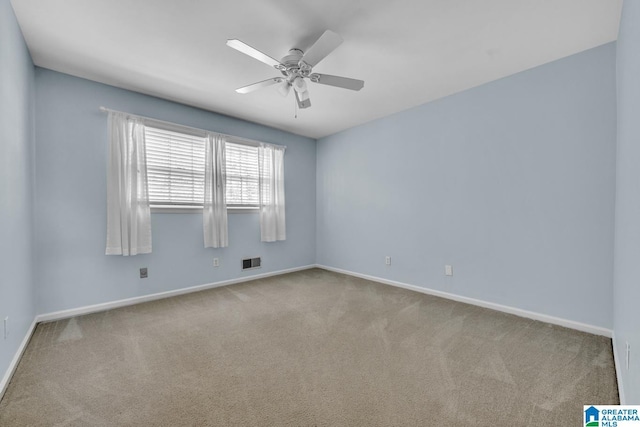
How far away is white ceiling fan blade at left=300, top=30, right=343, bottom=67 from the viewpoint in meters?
1.89

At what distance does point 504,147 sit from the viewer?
294 centimetres

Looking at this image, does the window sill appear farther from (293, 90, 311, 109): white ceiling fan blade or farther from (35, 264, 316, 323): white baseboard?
(293, 90, 311, 109): white ceiling fan blade

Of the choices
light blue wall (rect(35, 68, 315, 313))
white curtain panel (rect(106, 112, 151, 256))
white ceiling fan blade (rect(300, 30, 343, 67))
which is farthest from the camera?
white curtain panel (rect(106, 112, 151, 256))

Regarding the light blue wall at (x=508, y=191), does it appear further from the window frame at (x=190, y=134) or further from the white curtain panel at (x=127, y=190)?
the white curtain panel at (x=127, y=190)

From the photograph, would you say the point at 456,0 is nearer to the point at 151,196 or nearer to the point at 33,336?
the point at 151,196

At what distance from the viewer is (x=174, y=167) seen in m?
3.59

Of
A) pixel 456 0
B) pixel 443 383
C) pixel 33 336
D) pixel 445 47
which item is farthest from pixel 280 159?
pixel 443 383

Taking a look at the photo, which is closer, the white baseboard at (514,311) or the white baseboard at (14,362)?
the white baseboard at (14,362)

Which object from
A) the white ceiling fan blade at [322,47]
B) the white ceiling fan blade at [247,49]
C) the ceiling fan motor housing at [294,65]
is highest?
the ceiling fan motor housing at [294,65]

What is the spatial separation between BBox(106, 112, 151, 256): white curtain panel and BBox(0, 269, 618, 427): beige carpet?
79 centimetres

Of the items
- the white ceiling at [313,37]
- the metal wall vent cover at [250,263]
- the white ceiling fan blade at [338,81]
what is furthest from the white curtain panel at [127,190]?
the white ceiling fan blade at [338,81]

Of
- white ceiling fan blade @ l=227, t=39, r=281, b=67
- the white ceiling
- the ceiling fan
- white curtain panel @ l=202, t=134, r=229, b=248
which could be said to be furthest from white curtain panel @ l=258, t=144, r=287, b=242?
white ceiling fan blade @ l=227, t=39, r=281, b=67

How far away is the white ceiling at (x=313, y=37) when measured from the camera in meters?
1.93

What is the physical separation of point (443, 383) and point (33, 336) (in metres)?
3.41
